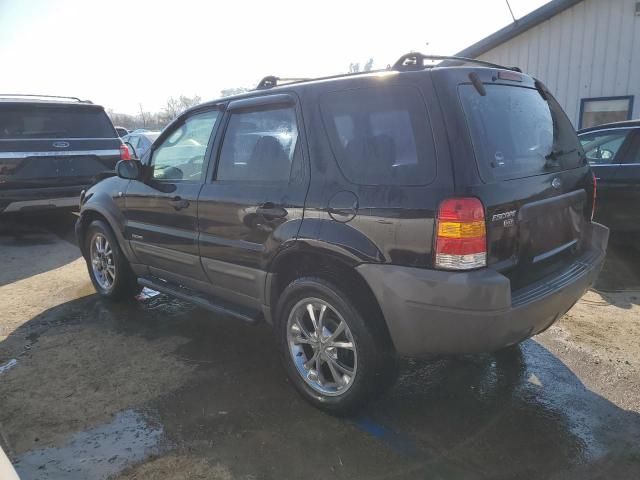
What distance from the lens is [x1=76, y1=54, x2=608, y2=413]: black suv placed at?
7.88 feet

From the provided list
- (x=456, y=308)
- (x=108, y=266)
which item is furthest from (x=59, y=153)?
(x=456, y=308)

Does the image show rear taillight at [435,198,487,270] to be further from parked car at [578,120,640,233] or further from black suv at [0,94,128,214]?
black suv at [0,94,128,214]

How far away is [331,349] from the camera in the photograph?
2.94 metres

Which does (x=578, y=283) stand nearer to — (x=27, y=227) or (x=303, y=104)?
(x=303, y=104)

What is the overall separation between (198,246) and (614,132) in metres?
4.96

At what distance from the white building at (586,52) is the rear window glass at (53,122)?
27.5 ft

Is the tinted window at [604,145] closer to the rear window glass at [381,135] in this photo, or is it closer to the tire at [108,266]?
the rear window glass at [381,135]

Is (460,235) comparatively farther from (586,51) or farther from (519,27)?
(519,27)

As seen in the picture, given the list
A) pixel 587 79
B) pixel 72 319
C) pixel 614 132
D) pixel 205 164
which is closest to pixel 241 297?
pixel 205 164

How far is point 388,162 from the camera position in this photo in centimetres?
260

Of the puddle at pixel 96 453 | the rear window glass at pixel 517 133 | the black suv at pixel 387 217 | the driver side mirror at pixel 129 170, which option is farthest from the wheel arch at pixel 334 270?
the driver side mirror at pixel 129 170

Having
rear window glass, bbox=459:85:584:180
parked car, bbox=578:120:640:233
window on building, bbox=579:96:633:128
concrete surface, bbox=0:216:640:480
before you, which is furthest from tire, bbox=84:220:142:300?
window on building, bbox=579:96:633:128

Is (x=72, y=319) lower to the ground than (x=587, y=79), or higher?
lower

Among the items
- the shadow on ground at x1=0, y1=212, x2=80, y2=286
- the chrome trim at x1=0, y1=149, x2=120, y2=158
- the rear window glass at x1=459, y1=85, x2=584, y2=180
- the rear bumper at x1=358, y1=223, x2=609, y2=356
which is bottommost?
the shadow on ground at x1=0, y1=212, x2=80, y2=286
